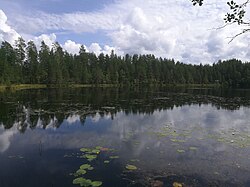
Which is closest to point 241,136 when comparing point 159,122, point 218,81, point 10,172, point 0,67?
point 159,122

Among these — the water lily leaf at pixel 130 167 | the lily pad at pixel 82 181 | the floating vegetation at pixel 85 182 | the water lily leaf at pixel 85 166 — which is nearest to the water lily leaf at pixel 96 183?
the floating vegetation at pixel 85 182

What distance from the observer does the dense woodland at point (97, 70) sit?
282ft

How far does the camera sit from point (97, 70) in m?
114

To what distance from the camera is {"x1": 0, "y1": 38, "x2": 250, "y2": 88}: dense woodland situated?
86.0 m

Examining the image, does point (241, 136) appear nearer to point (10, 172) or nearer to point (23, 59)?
point (10, 172)

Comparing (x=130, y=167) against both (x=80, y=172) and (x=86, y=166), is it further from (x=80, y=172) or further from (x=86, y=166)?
(x=80, y=172)

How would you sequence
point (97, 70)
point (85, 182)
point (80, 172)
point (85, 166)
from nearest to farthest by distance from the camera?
point (85, 182)
point (80, 172)
point (85, 166)
point (97, 70)

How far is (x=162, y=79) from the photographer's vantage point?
494ft

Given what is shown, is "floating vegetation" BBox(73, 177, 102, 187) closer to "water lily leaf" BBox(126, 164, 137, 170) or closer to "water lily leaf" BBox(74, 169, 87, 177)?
"water lily leaf" BBox(74, 169, 87, 177)

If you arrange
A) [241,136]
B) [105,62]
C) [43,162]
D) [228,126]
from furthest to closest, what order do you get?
[105,62] < [228,126] < [241,136] < [43,162]

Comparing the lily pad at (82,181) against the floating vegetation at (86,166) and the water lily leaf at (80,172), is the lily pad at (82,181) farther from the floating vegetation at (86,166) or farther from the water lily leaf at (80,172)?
the floating vegetation at (86,166)

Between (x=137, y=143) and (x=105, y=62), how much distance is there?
116 metres

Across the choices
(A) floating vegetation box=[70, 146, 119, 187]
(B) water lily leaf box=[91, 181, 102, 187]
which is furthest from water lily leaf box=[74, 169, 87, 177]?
(B) water lily leaf box=[91, 181, 102, 187]

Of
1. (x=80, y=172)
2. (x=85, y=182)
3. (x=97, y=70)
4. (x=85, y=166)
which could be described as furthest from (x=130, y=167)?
(x=97, y=70)
